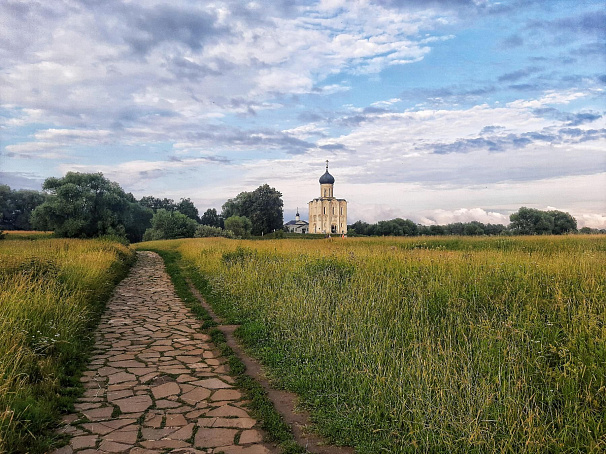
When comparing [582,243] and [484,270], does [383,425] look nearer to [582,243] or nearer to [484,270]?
[484,270]

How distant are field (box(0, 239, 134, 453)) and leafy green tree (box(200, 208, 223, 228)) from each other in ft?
272

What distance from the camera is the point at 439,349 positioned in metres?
4.32

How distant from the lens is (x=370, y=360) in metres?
4.54

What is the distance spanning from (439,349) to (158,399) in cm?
310

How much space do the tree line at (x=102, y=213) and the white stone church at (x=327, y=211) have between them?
25125 mm

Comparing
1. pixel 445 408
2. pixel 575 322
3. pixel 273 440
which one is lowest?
pixel 273 440

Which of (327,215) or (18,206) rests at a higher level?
(327,215)

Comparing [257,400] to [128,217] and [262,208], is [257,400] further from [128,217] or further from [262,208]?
[262,208]

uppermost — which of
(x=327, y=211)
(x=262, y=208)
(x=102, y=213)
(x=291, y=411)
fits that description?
(x=327, y=211)

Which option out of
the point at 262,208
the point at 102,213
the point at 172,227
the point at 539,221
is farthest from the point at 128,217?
the point at 539,221

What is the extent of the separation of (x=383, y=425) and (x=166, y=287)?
401 inches

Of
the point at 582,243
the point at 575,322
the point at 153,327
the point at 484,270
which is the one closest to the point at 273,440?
the point at 575,322

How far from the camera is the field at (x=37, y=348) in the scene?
3531 mm

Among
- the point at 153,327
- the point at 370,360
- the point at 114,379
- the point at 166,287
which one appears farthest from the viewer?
the point at 166,287
